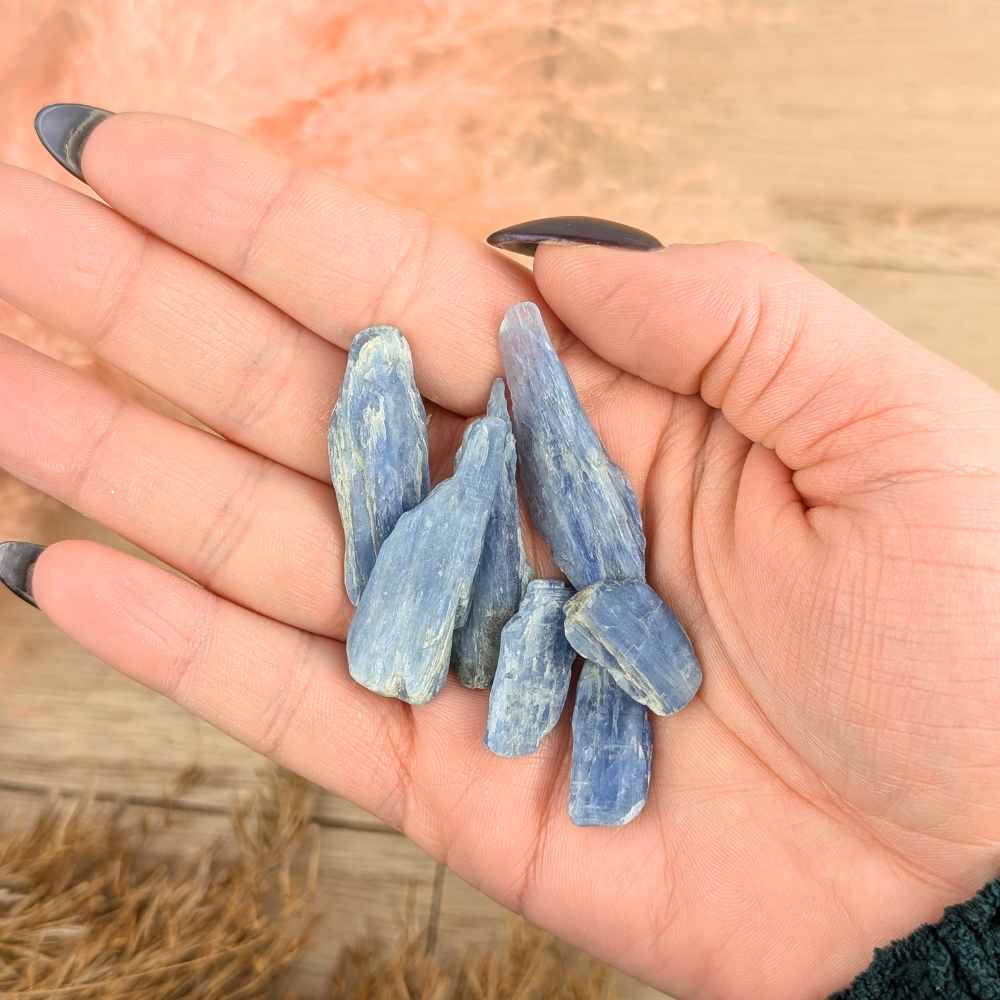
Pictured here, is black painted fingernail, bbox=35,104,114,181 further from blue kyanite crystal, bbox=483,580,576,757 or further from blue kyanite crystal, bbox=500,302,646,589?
blue kyanite crystal, bbox=483,580,576,757

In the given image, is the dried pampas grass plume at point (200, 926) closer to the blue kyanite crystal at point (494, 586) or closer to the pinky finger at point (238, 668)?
the pinky finger at point (238, 668)

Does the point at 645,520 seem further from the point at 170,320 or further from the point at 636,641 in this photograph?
the point at 170,320

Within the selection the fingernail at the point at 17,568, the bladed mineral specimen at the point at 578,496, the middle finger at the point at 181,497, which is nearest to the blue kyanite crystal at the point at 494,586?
the bladed mineral specimen at the point at 578,496

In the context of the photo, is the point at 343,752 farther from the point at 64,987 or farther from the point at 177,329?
the point at 177,329

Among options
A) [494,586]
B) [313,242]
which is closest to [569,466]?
[494,586]

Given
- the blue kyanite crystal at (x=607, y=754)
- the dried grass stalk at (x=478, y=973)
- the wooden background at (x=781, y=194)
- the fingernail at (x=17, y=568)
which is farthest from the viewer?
the wooden background at (x=781, y=194)

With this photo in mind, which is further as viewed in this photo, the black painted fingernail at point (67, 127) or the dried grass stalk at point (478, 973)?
the dried grass stalk at point (478, 973)
